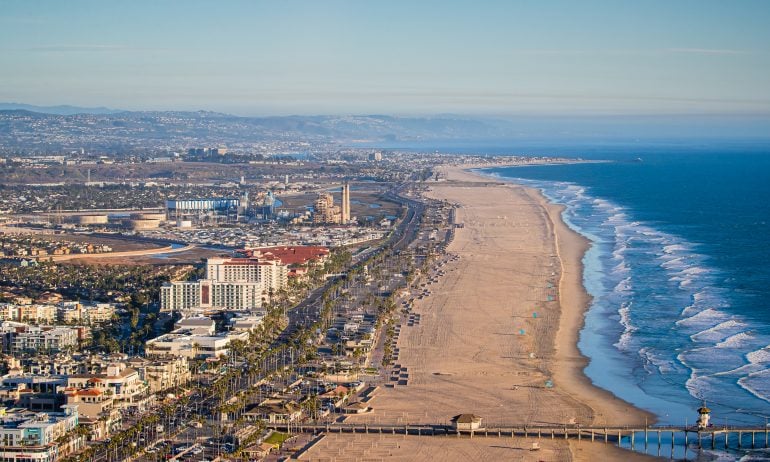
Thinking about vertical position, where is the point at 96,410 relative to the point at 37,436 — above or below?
below

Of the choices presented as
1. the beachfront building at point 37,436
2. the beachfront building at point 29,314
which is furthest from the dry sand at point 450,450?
the beachfront building at point 29,314

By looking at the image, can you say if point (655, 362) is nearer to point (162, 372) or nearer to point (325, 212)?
point (162, 372)

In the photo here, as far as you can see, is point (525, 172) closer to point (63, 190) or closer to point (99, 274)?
point (63, 190)

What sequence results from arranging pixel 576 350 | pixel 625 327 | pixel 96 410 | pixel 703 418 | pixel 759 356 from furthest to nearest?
1. pixel 625 327
2. pixel 576 350
3. pixel 759 356
4. pixel 96 410
5. pixel 703 418

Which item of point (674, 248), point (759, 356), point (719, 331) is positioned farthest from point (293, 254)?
point (759, 356)

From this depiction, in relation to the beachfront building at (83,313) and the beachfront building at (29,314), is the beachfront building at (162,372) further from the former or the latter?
the beachfront building at (29,314)
